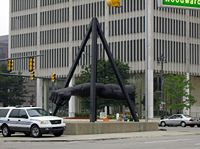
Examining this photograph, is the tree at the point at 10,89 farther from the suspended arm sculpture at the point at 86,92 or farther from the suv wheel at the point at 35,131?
the suv wheel at the point at 35,131

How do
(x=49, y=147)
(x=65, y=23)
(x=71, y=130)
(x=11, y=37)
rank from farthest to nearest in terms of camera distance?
1. (x=11, y=37)
2. (x=65, y=23)
3. (x=71, y=130)
4. (x=49, y=147)

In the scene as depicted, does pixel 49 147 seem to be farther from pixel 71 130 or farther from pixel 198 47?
pixel 198 47

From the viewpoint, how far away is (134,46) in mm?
103062

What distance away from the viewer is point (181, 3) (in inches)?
1265

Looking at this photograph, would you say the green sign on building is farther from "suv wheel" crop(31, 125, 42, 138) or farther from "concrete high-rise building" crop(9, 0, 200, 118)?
"concrete high-rise building" crop(9, 0, 200, 118)

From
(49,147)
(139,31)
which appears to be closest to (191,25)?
(139,31)

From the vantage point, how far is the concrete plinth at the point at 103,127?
3506 centimetres

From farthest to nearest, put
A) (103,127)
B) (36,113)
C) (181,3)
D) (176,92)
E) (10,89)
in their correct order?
(10,89) → (176,92) → (103,127) → (36,113) → (181,3)

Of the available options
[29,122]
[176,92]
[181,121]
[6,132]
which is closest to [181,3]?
[29,122]

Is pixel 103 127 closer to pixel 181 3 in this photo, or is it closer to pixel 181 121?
pixel 181 3

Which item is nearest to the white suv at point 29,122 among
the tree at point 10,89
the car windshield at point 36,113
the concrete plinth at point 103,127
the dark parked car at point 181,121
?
the car windshield at point 36,113

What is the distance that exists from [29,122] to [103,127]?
592 cm

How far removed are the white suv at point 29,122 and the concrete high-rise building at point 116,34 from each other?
64.2 metres

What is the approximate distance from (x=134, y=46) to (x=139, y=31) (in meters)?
2.75
